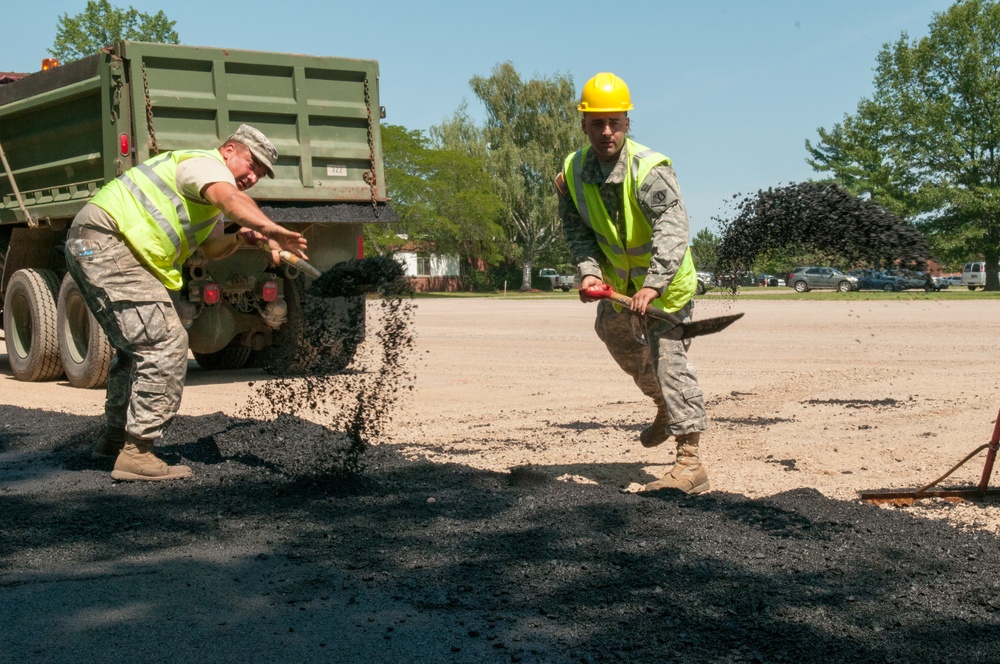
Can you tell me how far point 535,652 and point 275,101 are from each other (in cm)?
747

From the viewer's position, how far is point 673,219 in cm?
501

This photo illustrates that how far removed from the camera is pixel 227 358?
1143 centimetres

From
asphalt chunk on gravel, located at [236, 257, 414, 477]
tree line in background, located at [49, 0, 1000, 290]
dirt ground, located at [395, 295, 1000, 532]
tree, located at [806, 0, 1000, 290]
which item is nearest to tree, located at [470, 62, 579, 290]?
tree line in background, located at [49, 0, 1000, 290]

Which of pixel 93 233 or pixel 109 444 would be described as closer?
pixel 93 233

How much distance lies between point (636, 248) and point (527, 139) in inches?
2159

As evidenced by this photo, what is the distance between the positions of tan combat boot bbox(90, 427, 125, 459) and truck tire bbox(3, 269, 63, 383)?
4.74 metres

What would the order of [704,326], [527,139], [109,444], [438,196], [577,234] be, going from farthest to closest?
[527,139] → [438,196] → [109,444] → [577,234] → [704,326]

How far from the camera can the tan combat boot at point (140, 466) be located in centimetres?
527

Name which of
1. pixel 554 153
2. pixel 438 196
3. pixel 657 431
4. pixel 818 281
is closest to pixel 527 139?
pixel 554 153

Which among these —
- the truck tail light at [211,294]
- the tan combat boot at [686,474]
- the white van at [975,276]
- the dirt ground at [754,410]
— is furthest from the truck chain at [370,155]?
the white van at [975,276]

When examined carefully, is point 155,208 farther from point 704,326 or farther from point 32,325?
point 32,325

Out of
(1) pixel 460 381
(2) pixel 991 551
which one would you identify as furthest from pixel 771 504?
(1) pixel 460 381

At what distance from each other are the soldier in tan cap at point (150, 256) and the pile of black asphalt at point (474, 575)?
1.03 feet

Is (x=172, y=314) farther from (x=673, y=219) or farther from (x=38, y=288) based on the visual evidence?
(x=38, y=288)
